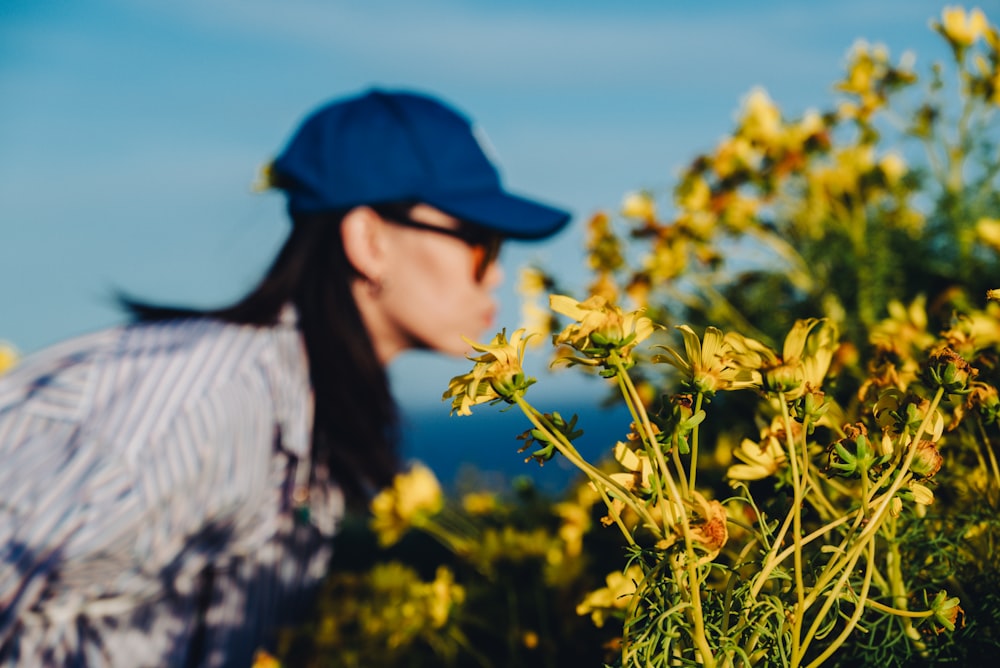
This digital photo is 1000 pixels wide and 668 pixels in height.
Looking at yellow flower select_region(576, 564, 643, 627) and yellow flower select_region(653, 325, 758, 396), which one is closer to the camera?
yellow flower select_region(653, 325, 758, 396)

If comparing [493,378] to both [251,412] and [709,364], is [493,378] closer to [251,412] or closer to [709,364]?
[709,364]

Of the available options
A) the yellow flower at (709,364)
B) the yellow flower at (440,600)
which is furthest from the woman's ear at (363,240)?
the yellow flower at (709,364)

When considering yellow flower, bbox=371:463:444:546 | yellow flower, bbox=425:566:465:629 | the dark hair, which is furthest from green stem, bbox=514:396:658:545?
the dark hair

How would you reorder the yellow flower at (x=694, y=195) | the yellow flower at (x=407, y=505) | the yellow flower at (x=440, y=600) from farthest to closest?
the yellow flower at (x=694, y=195), the yellow flower at (x=407, y=505), the yellow flower at (x=440, y=600)

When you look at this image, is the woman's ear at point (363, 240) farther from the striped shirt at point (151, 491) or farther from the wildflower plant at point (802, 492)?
the wildflower plant at point (802, 492)

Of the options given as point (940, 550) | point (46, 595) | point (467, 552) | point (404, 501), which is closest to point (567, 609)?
point (467, 552)

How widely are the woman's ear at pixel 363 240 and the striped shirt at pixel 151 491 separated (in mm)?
133

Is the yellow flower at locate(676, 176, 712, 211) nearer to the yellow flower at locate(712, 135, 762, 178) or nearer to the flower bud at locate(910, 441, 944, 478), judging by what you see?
the yellow flower at locate(712, 135, 762, 178)

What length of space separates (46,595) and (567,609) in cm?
60

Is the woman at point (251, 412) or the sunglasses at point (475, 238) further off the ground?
the sunglasses at point (475, 238)

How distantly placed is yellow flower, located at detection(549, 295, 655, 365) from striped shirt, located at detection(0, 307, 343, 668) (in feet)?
2.42

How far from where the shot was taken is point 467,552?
0.92 meters

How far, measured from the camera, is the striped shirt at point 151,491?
2.87 feet

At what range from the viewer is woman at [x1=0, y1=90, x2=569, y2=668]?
91cm
